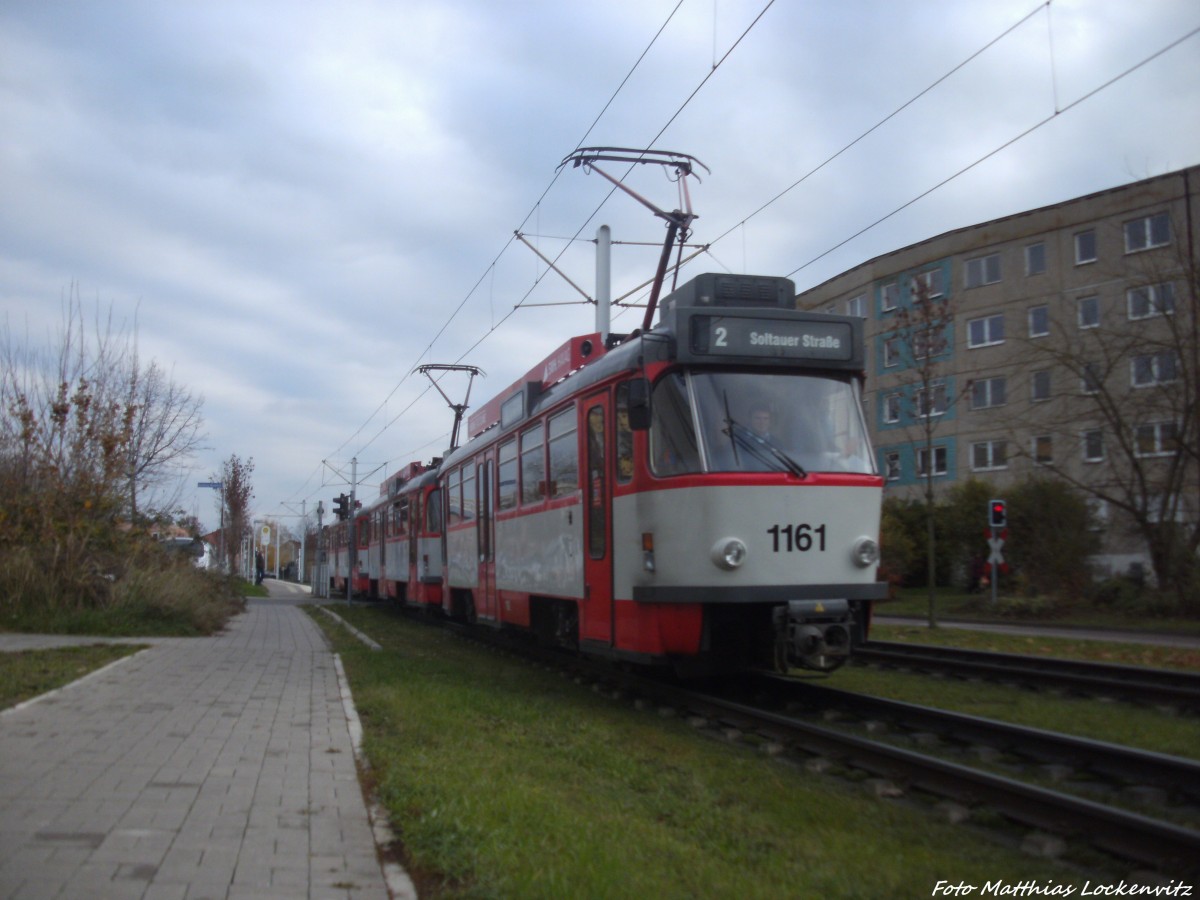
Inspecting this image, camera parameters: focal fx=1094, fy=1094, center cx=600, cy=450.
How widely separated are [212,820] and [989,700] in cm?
732

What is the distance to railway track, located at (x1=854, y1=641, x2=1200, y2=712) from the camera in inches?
395

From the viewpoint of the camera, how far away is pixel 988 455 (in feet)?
138

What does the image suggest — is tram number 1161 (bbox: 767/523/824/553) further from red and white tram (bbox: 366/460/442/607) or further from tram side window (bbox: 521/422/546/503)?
red and white tram (bbox: 366/460/442/607)

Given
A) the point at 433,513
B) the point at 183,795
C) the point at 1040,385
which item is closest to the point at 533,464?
the point at 183,795

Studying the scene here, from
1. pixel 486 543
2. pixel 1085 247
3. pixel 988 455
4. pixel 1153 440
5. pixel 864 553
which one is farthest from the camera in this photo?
pixel 988 455

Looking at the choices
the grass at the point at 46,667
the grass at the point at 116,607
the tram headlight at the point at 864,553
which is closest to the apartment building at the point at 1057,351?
the tram headlight at the point at 864,553

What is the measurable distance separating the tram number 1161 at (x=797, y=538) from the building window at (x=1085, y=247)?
1344 inches

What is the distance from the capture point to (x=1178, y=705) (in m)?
9.57

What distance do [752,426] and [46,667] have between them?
8.07m

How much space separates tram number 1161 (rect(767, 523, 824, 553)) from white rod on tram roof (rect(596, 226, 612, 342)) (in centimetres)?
1123

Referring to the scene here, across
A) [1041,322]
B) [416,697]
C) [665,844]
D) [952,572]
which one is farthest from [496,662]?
[1041,322]

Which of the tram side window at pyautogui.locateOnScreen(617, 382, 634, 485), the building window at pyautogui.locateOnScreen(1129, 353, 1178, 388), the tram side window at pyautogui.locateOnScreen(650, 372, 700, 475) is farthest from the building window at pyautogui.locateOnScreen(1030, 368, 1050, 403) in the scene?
the tram side window at pyautogui.locateOnScreen(650, 372, 700, 475)

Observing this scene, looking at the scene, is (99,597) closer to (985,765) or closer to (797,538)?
(797,538)

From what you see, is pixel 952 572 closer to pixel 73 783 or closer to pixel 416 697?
pixel 416 697
